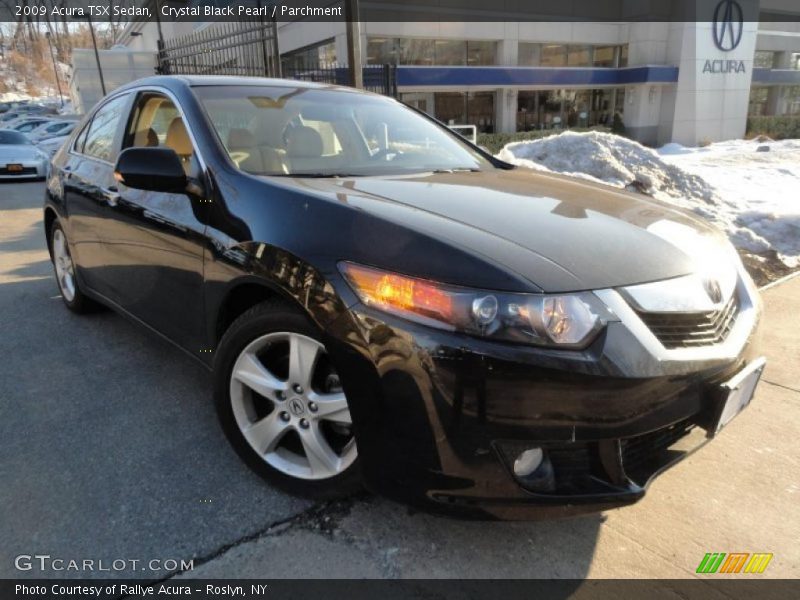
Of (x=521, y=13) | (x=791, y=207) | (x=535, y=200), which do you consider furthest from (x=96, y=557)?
(x=521, y=13)

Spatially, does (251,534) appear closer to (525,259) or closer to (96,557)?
(96,557)

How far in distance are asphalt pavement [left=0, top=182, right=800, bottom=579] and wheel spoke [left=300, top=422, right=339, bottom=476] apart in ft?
0.72

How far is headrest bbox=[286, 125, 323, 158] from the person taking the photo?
290 centimetres

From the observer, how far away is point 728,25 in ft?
102

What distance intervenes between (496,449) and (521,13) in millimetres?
31024

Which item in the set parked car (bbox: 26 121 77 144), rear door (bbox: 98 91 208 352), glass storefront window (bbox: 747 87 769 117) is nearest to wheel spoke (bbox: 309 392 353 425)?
rear door (bbox: 98 91 208 352)

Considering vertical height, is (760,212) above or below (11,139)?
below

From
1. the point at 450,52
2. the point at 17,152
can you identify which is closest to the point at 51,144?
the point at 17,152

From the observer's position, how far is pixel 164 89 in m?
3.12

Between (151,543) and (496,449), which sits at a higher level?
(496,449)

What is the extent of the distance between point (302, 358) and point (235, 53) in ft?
30.8

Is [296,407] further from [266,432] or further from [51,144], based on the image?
[51,144]

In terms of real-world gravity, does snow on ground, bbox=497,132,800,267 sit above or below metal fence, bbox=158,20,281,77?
below

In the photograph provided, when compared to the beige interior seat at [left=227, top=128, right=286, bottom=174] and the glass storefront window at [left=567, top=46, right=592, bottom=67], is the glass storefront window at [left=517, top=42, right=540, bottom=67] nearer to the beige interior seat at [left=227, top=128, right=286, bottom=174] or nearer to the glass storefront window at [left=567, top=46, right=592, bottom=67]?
the glass storefront window at [left=567, top=46, right=592, bottom=67]
